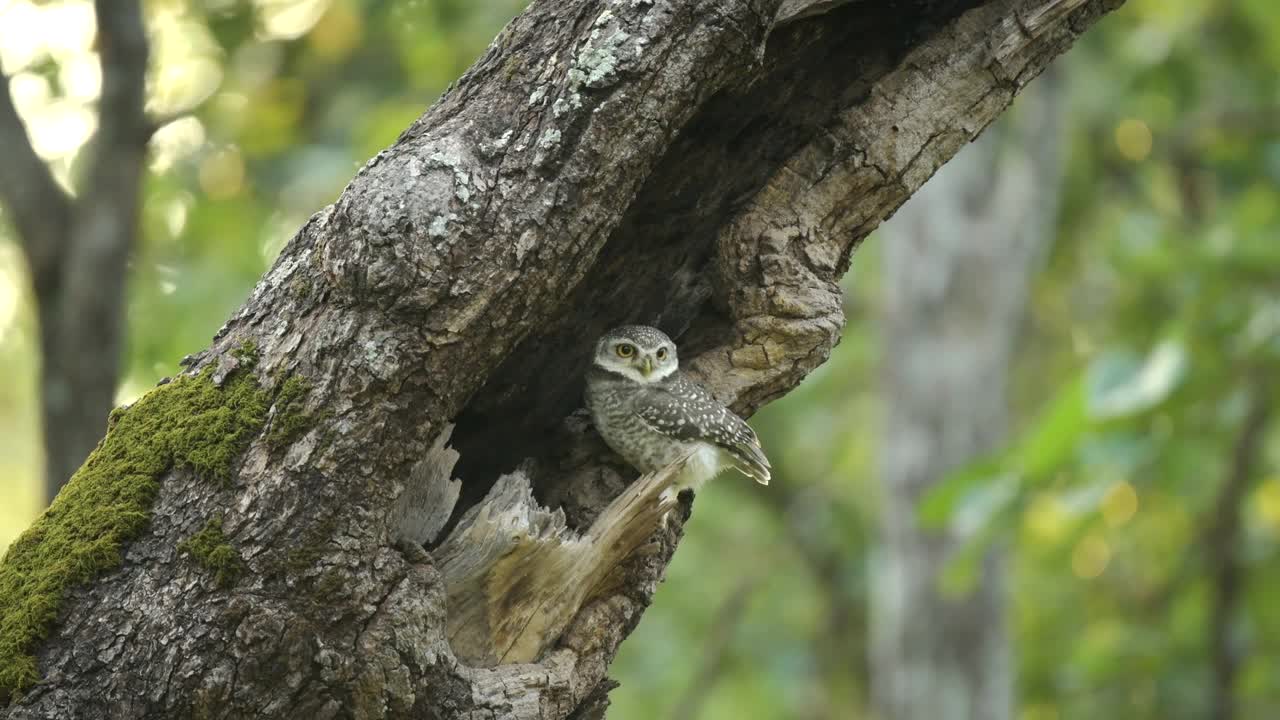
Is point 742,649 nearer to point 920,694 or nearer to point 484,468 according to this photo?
point 920,694

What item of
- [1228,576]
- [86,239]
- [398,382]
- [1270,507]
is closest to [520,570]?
[398,382]

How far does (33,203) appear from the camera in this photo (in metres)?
4.62

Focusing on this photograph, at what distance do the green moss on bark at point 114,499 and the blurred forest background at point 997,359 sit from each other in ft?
6.00

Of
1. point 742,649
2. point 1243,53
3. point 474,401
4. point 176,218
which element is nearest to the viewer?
point 474,401

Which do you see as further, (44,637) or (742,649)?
(742,649)

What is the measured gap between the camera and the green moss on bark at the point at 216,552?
287cm

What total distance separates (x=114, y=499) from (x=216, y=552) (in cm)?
33

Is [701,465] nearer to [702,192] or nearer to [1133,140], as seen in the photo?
[702,192]

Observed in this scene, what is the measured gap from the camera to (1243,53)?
10906 millimetres

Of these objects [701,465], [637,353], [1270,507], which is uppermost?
[1270,507]

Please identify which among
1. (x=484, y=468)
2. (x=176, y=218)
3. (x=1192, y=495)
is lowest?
(x=484, y=468)

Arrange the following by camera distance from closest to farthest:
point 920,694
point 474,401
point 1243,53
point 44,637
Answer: point 44,637, point 474,401, point 920,694, point 1243,53

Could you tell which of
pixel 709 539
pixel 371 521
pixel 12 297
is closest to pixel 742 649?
pixel 709 539

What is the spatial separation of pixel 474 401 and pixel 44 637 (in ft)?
4.18
